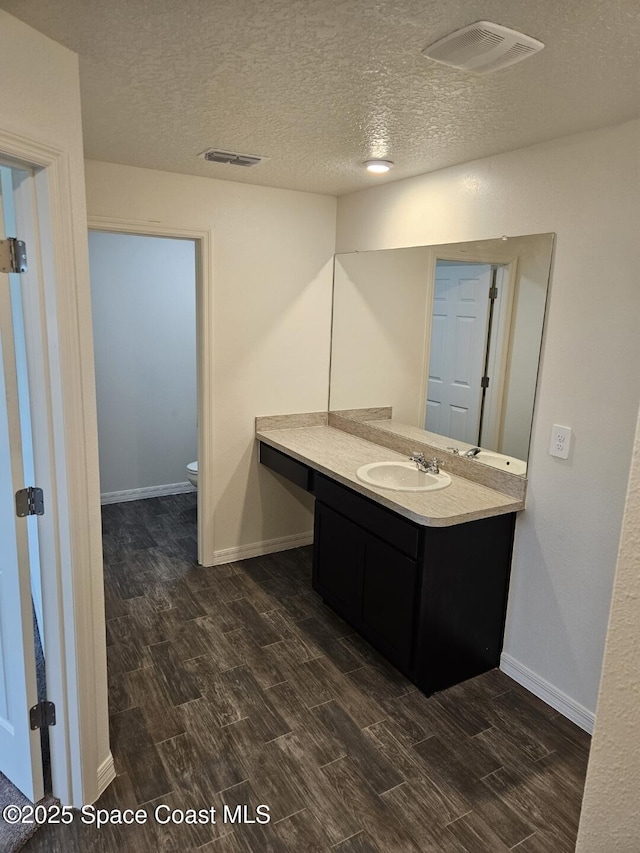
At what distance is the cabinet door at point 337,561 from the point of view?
283 centimetres

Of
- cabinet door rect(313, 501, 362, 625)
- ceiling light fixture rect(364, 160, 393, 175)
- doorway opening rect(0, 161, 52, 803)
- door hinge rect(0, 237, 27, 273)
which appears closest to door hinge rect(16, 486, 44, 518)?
doorway opening rect(0, 161, 52, 803)

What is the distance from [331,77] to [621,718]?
70.9 inches

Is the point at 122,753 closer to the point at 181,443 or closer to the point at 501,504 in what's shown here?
the point at 501,504

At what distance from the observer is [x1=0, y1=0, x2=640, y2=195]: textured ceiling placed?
1.35m

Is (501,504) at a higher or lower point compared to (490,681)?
higher

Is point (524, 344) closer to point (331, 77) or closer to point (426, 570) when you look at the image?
point (426, 570)

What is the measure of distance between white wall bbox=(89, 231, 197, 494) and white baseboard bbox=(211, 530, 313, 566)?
144 cm

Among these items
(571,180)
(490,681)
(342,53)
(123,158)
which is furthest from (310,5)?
(490,681)

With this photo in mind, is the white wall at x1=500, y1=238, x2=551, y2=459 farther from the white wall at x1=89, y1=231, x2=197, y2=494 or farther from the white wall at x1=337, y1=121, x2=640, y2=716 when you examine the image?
the white wall at x1=89, y1=231, x2=197, y2=494

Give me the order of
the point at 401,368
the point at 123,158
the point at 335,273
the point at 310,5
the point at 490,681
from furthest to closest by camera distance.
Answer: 1. the point at 335,273
2. the point at 401,368
3. the point at 123,158
4. the point at 490,681
5. the point at 310,5

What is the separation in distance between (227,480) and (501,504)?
1.80 meters

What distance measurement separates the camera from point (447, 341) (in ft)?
9.90

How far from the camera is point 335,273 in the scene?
12.3 ft

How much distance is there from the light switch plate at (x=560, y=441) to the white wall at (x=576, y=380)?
3 cm
